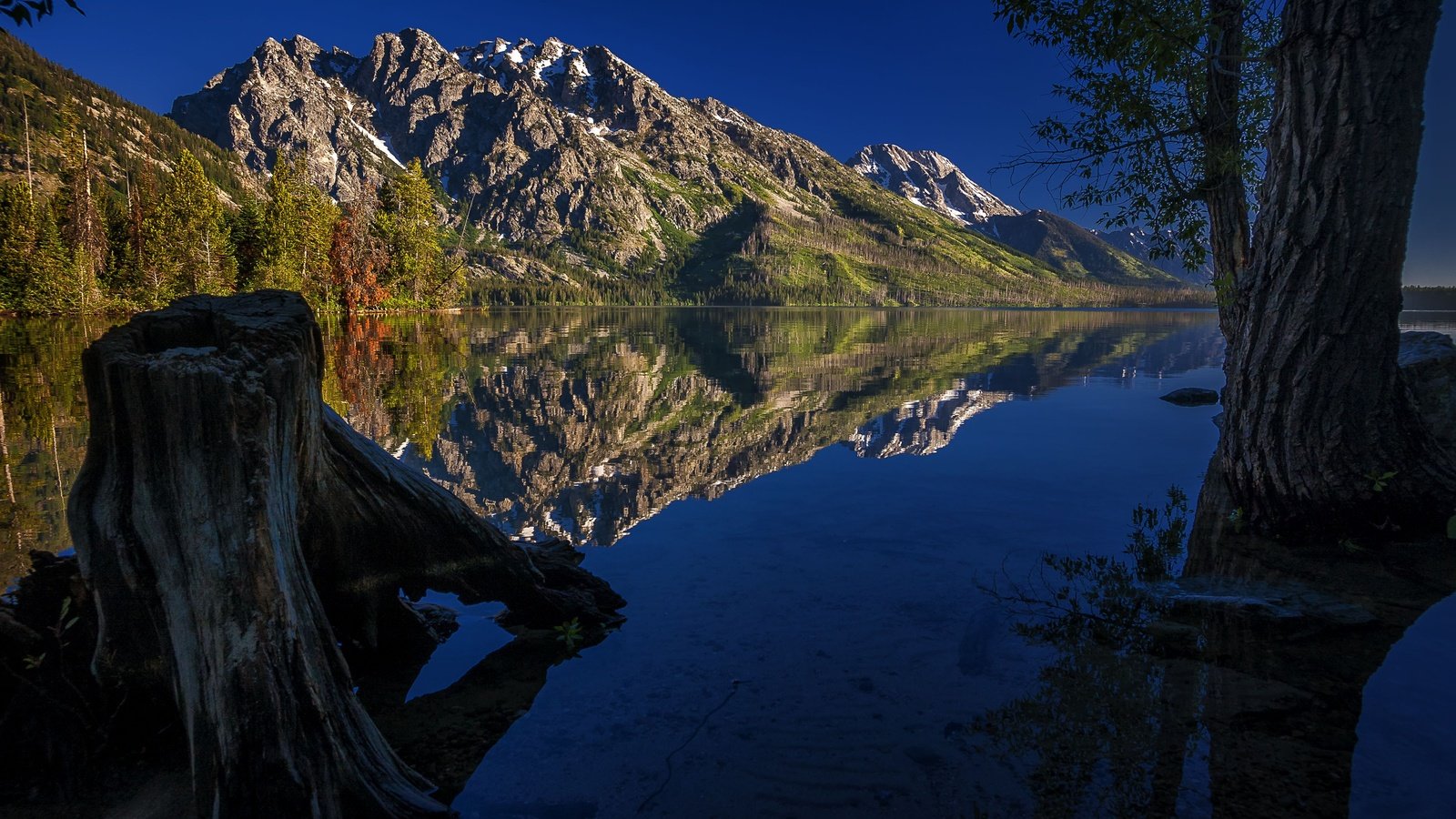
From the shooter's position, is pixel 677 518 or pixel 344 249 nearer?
pixel 677 518

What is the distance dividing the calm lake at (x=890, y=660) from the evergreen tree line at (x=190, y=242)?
48357mm

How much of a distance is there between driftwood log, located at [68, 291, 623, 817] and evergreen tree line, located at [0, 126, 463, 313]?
51128 millimetres

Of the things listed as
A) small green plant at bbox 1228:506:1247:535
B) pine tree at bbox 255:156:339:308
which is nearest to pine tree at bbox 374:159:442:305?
pine tree at bbox 255:156:339:308

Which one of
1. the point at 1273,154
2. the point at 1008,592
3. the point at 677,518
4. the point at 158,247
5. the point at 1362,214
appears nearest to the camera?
the point at 1008,592

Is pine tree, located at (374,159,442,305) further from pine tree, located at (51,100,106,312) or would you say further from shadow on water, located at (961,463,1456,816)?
shadow on water, located at (961,463,1456,816)

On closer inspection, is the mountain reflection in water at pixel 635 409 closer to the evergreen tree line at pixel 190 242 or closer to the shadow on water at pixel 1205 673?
the shadow on water at pixel 1205 673

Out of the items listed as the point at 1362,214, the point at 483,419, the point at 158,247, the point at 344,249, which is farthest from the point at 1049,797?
the point at 344,249

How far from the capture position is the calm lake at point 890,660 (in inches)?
189

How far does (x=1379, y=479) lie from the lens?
920 centimetres

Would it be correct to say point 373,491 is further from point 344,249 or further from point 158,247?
point 344,249

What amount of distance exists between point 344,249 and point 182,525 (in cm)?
9678

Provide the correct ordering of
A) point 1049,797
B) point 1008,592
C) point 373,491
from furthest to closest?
point 1008,592 → point 373,491 → point 1049,797

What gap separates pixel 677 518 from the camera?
11.7 m

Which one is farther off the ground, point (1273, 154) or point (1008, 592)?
point (1273, 154)
